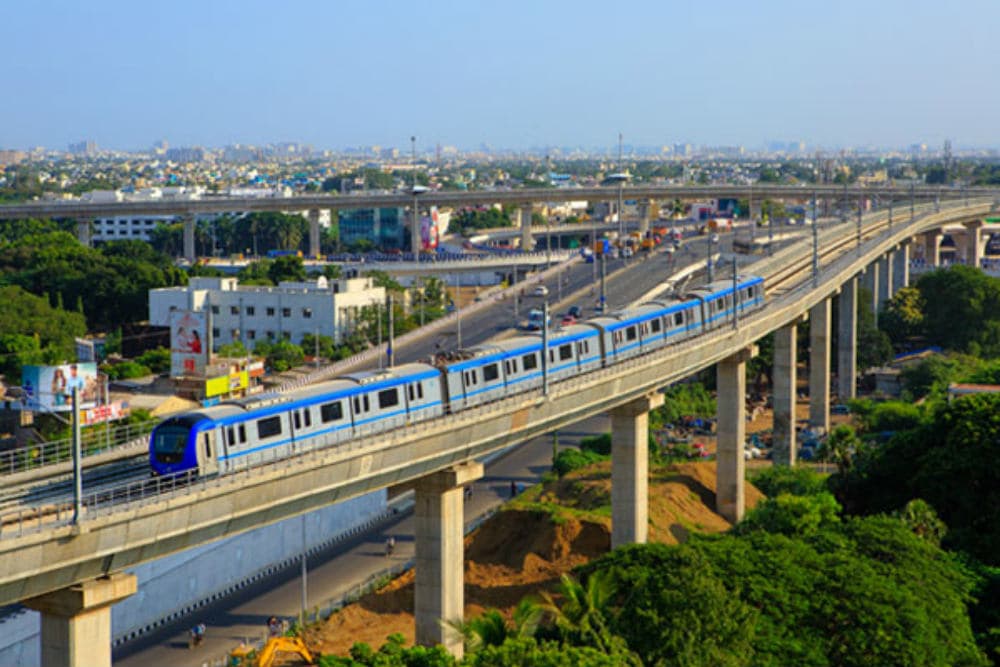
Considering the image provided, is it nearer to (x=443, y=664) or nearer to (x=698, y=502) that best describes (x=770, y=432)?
(x=698, y=502)

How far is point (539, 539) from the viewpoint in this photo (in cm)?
5122

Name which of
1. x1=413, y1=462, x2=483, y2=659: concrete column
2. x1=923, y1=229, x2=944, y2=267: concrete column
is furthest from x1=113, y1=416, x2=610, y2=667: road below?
x1=923, y1=229, x2=944, y2=267: concrete column

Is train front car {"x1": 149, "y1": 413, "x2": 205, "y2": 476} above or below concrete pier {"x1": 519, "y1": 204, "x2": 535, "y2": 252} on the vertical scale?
below

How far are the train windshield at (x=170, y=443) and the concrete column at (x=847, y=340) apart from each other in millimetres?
67427

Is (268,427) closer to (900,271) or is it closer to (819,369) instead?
(819,369)

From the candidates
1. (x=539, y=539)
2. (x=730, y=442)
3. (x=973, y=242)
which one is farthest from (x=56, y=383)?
(x=973, y=242)

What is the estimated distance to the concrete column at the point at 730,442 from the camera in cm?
5884

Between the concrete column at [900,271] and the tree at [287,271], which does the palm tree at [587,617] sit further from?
the concrete column at [900,271]

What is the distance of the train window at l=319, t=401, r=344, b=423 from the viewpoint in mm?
34541

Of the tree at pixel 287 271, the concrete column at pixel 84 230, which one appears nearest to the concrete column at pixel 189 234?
the concrete column at pixel 84 230

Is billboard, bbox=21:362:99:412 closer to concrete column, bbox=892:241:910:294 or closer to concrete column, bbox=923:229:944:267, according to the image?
concrete column, bbox=892:241:910:294

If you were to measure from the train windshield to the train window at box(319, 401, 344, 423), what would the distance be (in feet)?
15.0

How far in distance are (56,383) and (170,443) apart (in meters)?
30.5

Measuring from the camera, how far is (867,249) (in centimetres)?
9506
